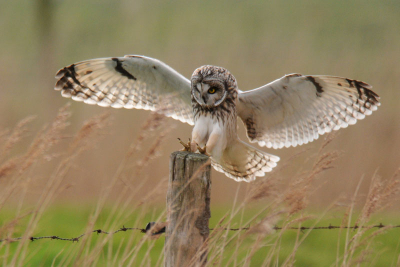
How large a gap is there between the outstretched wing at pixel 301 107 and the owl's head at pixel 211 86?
285 mm

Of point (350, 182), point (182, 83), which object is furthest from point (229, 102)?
point (350, 182)

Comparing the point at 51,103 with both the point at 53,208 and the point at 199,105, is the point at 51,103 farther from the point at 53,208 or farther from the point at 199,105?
the point at 199,105

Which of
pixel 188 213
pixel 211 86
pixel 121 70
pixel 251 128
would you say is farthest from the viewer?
pixel 251 128

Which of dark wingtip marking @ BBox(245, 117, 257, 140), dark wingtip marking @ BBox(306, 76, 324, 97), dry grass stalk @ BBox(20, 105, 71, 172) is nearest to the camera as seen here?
dry grass stalk @ BBox(20, 105, 71, 172)

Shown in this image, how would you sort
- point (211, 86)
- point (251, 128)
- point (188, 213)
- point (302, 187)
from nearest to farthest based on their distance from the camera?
point (188, 213) < point (302, 187) < point (211, 86) < point (251, 128)

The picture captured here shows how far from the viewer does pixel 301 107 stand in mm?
3352

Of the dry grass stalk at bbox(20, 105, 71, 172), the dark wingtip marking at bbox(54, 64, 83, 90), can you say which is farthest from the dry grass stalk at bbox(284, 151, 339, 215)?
the dark wingtip marking at bbox(54, 64, 83, 90)

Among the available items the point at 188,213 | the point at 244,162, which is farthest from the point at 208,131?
the point at 188,213

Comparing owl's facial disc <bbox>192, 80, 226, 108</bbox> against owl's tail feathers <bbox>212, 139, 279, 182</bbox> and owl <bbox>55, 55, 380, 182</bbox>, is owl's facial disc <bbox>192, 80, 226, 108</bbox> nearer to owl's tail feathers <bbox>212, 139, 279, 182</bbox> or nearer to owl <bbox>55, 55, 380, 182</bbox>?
owl <bbox>55, 55, 380, 182</bbox>

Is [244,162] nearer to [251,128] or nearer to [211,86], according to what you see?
[251,128]

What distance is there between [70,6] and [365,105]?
866 centimetres

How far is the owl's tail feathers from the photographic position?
329cm

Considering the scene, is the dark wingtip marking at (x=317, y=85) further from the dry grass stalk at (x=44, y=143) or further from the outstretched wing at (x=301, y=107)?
the dry grass stalk at (x=44, y=143)

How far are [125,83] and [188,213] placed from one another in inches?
74.9
